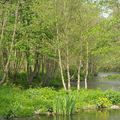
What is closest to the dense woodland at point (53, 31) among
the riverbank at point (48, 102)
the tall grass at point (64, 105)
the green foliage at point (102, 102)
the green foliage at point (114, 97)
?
the green foliage at point (114, 97)

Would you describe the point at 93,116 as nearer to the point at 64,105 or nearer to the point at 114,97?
the point at 64,105

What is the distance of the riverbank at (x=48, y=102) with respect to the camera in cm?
2086

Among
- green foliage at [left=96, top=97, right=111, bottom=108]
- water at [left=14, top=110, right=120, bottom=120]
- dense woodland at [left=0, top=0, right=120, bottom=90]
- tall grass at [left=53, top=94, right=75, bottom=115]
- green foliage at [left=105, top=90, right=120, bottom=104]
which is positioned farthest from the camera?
dense woodland at [left=0, top=0, right=120, bottom=90]

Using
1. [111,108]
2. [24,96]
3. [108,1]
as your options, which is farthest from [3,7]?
[108,1]

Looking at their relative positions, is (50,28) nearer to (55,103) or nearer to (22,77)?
(22,77)

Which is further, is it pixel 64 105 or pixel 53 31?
pixel 53 31

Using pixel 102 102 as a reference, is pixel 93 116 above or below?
below

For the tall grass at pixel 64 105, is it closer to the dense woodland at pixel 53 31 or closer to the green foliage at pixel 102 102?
the green foliage at pixel 102 102

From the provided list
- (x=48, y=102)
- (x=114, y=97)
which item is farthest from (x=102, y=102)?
(x=48, y=102)

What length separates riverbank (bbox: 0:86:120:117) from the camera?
20.9 metres

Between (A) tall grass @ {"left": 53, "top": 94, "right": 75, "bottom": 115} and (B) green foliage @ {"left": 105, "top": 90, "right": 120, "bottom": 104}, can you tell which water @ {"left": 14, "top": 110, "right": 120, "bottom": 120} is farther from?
(B) green foliage @ {"left": 105, "top": 90, "right": 120, "bottom": 104}

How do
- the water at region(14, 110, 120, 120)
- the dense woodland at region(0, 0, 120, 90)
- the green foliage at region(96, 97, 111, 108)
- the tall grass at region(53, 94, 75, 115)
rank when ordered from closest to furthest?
1. the water at region(14, 110, 120, 120)
2. the tall grass at region(53, 94, 75, 115)
3. the green foliage at region(96, 97, 111, 108)
4. the dense woodland at region(0, 0, 120, 90)

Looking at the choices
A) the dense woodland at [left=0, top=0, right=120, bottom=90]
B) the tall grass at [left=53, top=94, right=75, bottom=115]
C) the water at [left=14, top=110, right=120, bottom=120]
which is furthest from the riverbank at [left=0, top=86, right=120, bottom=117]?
the dense woodland at [left=0, top=0, right=120, bottom=90]

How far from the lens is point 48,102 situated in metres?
23.1
